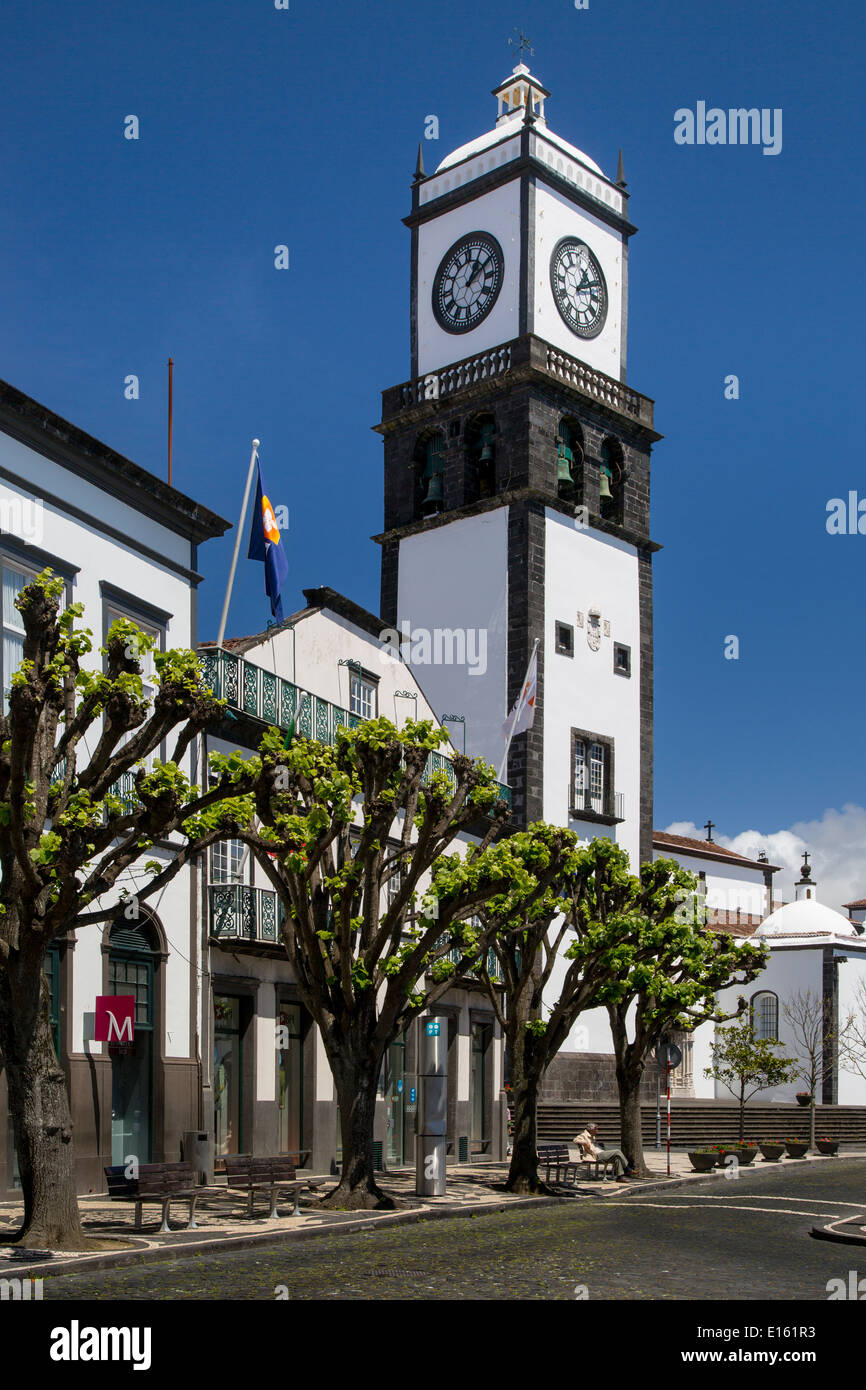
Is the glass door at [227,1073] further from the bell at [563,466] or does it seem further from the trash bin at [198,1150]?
the bell at [563,466]

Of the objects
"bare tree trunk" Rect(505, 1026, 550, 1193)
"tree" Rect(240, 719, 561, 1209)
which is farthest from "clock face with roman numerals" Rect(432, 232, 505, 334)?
"tree" Rect(240, 719, 561, 1209)

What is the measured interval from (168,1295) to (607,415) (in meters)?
37.8

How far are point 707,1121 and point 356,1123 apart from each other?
27.1 m

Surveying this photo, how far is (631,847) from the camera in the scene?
47.6 metres

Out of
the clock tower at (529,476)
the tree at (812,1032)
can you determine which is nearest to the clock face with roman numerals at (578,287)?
the clock tower at (529,476)

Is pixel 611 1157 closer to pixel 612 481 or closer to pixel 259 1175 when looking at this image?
pixel 259 1175

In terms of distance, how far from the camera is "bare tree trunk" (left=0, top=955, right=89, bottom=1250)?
53.3ft

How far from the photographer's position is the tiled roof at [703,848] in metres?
70.3

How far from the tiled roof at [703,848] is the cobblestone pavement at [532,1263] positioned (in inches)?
1811

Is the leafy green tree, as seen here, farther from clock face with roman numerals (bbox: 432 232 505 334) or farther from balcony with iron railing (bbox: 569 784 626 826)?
clock face with roman numerals (bbox: 432 232 505 334)
